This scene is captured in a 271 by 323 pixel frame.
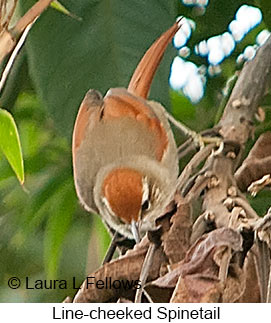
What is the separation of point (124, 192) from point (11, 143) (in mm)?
142

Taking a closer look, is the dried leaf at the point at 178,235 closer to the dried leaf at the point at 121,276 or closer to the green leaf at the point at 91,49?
the dried leaf at the point at 121,276

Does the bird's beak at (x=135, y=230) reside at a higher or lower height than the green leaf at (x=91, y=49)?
lower

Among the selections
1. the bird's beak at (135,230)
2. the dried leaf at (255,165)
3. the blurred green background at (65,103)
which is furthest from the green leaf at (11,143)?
the dried leaf at (255,165)

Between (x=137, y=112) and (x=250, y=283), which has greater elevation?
(x=137, y=112)

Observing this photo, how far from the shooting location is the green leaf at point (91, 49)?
2.26 ft

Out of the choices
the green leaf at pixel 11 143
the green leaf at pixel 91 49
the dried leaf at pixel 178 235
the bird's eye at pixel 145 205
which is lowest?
the dried leaf at pixel 178 235

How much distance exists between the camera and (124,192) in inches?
25.9

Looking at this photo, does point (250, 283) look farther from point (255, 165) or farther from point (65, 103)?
point (65, 103)

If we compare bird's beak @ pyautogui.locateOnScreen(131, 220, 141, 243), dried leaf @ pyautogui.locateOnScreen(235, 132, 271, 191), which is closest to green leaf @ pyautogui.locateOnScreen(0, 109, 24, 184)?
bird's beak @ pyautogui.locateOnScreen(131, 220, 141, 243)

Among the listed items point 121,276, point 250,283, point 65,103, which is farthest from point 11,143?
point 250,283

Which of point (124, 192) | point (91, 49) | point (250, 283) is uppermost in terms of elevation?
point (91, 49)

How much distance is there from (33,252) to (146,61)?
244mm

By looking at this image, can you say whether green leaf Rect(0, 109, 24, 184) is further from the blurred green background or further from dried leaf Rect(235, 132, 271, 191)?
dried leaf Rect(235, 132, 271, 191)

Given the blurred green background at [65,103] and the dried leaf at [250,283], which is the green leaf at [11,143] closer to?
the blurred green background at [65,103]
